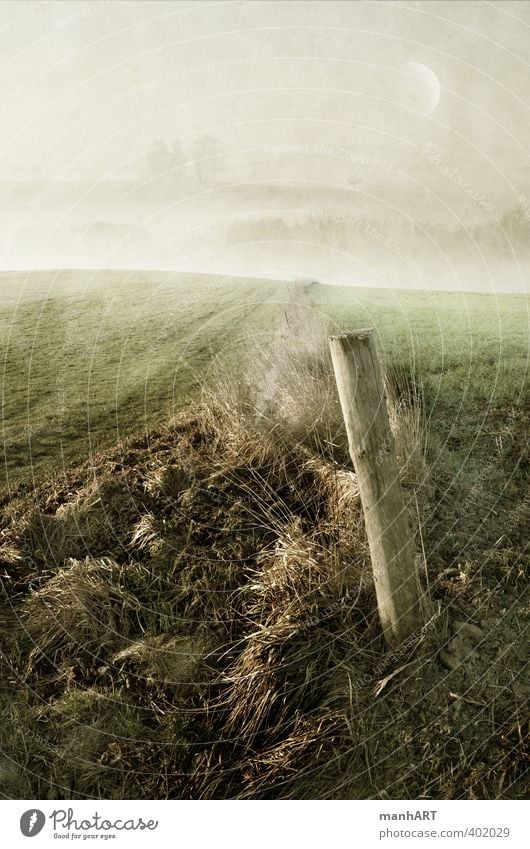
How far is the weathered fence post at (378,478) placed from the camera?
2770mm

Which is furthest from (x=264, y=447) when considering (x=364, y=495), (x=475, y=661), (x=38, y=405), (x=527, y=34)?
(x=527, y=34)

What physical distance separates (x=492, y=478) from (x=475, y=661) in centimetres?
162

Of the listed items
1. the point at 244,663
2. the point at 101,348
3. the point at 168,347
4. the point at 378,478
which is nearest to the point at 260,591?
the point at 244,663

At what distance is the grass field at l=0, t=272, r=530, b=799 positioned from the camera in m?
2.90

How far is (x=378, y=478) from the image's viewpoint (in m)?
2.85

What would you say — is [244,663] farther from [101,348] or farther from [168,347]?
[101,348]

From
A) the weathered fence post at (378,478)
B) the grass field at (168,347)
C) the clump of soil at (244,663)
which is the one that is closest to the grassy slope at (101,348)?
the grass field at (168,347)

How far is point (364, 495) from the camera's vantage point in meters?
2.92

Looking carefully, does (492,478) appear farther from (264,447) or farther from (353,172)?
(353,172)
